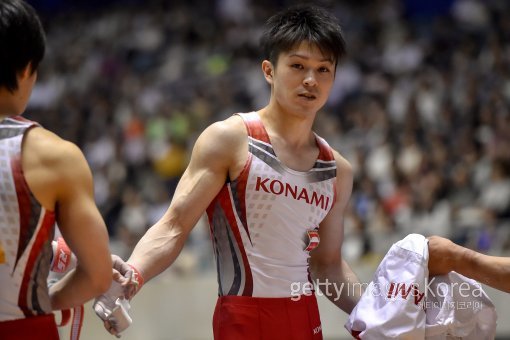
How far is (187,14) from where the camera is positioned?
1661 cm

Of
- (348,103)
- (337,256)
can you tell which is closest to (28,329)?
(337,256)

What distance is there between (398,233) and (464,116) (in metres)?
2.20

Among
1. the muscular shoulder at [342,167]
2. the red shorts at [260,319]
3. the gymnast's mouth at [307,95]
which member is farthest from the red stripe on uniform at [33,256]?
the muscular shoulder at [342,167]

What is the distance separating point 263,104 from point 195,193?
926 centimetres

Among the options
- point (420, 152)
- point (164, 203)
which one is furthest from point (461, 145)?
point (164, 203)

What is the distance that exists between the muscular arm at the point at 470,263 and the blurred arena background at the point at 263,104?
11.3 ft

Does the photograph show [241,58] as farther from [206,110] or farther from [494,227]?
[494,227]

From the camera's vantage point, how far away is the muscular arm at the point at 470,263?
454 centimetres

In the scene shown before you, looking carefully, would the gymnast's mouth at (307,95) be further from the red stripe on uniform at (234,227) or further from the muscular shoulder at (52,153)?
the muscular shoulder at (52,153)

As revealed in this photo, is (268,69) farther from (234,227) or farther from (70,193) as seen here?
(70,193)

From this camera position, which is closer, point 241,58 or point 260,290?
point 260,290

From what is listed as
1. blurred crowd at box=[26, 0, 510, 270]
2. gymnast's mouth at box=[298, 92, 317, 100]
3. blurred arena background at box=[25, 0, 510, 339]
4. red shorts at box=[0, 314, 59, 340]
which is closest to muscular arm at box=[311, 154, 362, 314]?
gymnast's mouth at box=[298, 92, 317, 100]

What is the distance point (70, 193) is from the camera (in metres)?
3.34

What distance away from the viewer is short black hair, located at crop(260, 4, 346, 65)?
15.5 ft
